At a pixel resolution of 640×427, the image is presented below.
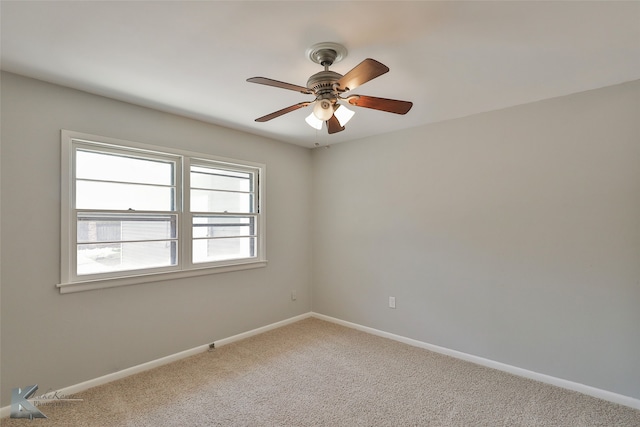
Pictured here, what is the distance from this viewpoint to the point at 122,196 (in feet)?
9.02

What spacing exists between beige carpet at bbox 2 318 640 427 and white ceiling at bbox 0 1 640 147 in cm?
234

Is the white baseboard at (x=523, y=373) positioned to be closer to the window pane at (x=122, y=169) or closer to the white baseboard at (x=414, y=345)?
the white baseboard at (x=414, y=345)

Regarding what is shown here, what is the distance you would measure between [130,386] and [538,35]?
3683 mm

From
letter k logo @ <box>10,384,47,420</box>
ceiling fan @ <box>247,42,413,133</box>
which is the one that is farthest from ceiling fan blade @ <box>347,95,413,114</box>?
letter k logo @ <box>10,384,47,420</box>

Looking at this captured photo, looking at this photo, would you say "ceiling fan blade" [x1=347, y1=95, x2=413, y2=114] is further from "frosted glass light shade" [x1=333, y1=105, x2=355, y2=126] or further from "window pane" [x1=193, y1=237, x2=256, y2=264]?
"window pane" [x1=193, y1=237, x2=256, y2=264]

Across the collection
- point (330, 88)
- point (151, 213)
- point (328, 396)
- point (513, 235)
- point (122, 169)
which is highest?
point (330, 88)

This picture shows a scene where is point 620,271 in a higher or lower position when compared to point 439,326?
higher

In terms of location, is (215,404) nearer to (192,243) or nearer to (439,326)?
(192,243)

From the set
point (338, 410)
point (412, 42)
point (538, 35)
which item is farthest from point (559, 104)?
point (338, 410)

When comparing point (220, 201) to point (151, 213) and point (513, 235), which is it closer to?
point (151, 213)

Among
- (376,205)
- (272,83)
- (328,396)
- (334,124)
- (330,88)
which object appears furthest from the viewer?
(376,205)

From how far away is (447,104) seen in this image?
2771mm

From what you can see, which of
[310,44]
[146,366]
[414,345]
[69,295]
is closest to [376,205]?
[414,345]

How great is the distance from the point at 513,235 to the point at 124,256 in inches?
134
